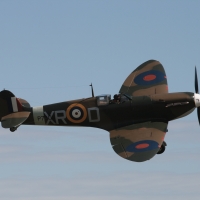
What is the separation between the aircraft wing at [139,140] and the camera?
91.0 ft

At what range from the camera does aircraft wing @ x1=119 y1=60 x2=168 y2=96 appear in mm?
32844

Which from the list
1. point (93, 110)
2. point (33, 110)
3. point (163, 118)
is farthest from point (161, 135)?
point (33, 110)

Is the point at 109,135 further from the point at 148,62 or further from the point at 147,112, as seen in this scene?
the point at 148,62

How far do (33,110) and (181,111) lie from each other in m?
6.89

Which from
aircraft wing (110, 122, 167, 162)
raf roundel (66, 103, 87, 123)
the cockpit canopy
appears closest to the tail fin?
raf roundel (66, 103, 87, 123)

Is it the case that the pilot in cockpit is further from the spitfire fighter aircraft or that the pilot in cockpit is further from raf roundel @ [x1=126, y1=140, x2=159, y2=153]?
raf roundel @ [x1=126, y1=140, x2=159, y2=153]

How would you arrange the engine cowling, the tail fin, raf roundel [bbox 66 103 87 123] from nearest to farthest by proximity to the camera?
the engine cowling < raf roundel [bbox 66 103 87 123] < the tail fin

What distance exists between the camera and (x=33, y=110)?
32062mm

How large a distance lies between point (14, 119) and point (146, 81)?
6688 millimetres

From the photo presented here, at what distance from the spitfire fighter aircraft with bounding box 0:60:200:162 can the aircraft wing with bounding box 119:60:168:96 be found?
0.06 meters

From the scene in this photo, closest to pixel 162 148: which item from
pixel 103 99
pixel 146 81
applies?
pixel 103 99

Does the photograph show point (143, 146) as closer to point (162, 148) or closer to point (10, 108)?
point (162, 148)

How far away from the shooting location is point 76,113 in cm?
3138

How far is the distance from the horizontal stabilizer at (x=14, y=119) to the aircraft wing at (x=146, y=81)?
5.03 meters
